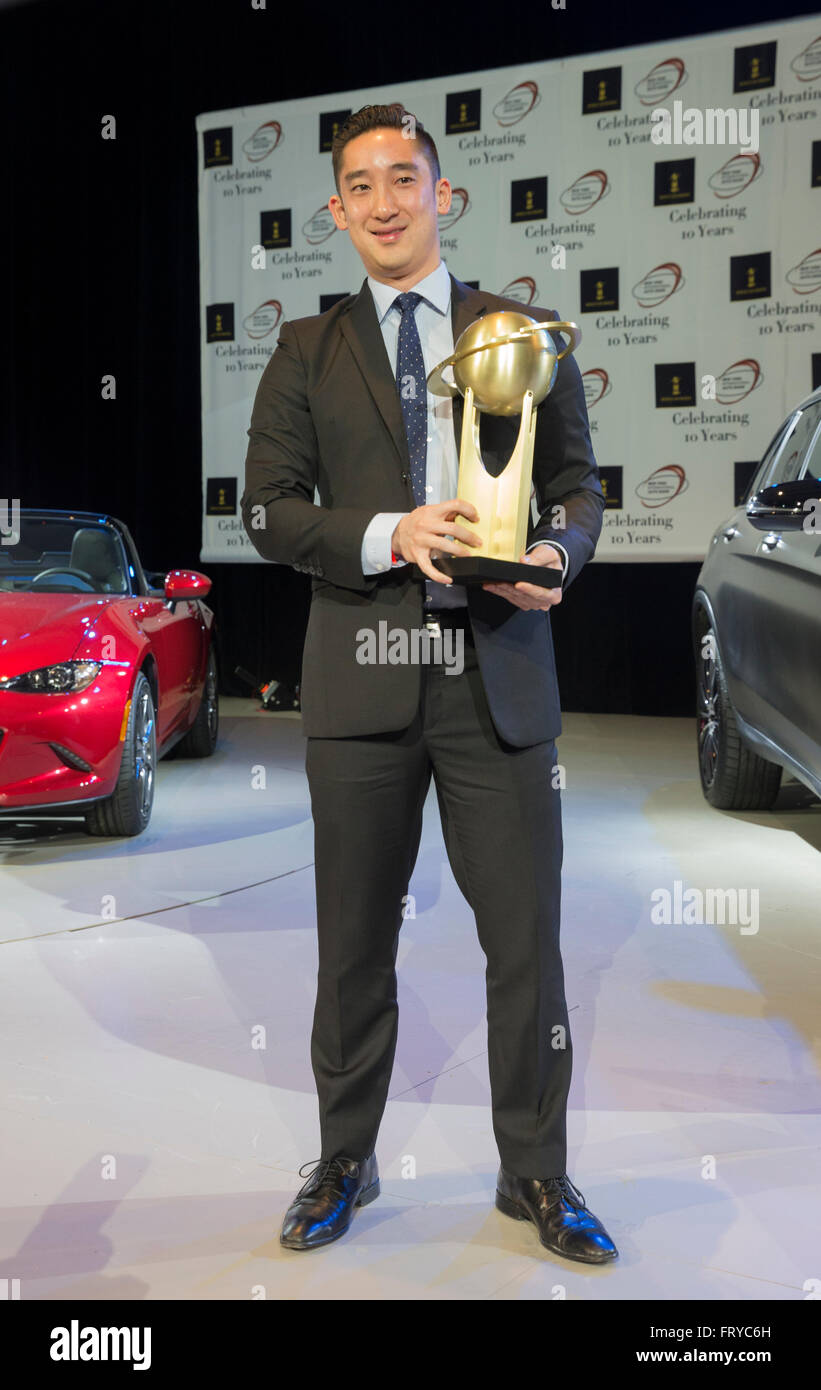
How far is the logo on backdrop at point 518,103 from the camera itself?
8.02m

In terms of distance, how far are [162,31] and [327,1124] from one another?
935 centimetres

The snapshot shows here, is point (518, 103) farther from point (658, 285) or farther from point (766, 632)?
point (766, 632)

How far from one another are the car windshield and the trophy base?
356 cm

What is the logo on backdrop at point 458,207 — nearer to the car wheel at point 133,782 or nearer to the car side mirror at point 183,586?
the car side mirror at point 183,586

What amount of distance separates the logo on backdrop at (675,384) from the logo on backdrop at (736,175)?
1001 mm

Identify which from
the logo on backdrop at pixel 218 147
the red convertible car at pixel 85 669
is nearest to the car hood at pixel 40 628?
the red convertible car at pixel 85 669

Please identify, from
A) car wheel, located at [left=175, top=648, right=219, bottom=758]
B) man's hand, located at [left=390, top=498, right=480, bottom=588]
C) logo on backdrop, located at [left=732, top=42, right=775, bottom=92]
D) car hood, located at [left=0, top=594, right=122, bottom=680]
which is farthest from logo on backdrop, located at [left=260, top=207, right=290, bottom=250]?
man's hand, located at [left=390, top=498, right=480, bottom=588]

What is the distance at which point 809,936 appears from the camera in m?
3.49

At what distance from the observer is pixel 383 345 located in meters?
1.98

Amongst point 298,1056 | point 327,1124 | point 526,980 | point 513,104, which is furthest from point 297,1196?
point 513,104

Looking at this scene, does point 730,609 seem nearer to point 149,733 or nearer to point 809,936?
point 809,936

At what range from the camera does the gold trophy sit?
1.72 m

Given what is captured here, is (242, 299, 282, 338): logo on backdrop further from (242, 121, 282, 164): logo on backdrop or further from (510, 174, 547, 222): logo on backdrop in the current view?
(510, 174, 547, 222): logo on backdrop

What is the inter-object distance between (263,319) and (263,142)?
3.88 ft
